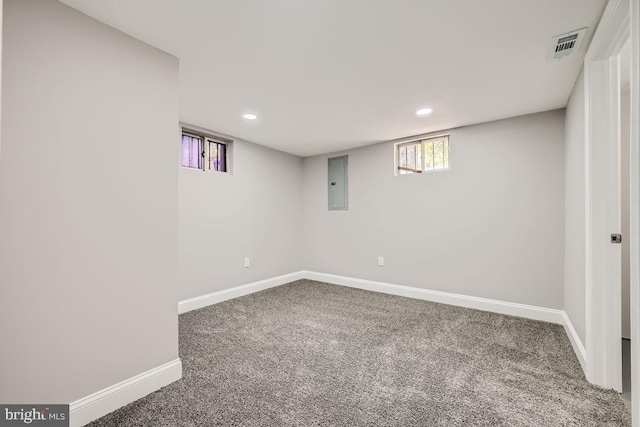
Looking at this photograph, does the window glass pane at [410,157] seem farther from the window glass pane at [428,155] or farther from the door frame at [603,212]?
the door frame at [603,212]

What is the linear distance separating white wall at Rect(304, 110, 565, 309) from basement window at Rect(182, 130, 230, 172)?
1943 millimetres

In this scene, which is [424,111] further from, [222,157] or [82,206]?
[82,206]

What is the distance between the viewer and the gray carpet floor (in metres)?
1.57

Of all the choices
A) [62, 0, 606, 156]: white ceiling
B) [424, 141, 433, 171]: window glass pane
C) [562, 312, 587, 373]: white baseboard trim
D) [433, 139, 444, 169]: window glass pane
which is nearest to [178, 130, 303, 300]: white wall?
[62, 0, 606, 156]: white ceiling

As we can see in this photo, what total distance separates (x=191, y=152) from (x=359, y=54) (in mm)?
2446

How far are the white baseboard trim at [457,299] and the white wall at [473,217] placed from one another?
0.23 feet

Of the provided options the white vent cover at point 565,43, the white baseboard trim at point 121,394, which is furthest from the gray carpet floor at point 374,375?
the white vent cover at point 565,43

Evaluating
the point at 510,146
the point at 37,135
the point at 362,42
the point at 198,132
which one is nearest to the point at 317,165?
the point at 198,132

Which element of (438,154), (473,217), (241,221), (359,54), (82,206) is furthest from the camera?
(241,221)

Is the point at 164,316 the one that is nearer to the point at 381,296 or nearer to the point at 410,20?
the point at 410,20

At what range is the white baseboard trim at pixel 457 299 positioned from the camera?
2.98m

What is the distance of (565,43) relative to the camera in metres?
1.79
